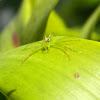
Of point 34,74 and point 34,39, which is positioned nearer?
point 34,74

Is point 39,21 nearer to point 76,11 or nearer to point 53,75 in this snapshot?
point 76,11

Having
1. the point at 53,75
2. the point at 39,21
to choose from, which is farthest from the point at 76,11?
the point at 53,75

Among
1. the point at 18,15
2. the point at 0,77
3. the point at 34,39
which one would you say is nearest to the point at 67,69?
the point at 0,77

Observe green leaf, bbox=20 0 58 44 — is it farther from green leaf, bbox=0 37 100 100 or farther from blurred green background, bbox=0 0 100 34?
green leaf, bbox=0 37 100 100

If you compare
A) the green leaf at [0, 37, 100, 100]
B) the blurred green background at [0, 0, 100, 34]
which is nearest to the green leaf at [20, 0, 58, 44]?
the blurred green background at [0, 0, 100, 34]

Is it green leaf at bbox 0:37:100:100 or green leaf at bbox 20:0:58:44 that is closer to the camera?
green leaf at bbox 0:37:100:100

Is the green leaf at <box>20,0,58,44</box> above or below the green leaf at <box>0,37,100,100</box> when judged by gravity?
above

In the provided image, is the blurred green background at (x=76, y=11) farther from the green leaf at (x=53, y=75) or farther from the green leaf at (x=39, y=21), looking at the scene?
the green leaf at (x=53, y=75)

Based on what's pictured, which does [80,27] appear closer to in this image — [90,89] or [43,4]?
[43,4]
